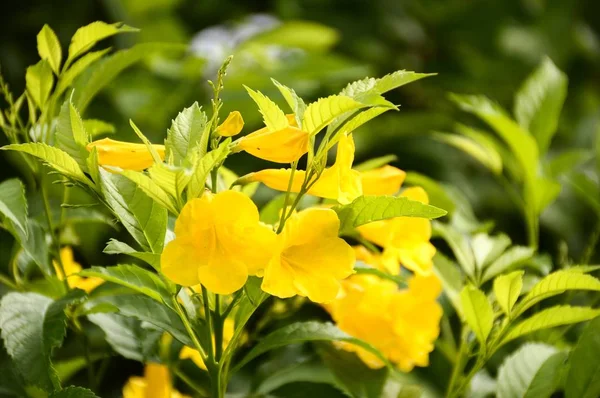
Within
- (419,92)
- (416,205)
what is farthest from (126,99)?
(416,205)

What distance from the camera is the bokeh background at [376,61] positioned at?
1496 millimetres

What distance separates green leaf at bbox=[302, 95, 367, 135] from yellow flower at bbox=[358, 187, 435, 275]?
0.64 feet

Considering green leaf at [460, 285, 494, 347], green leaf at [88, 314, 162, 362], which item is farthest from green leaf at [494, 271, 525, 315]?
green leaf at [88, 314, 162, 362]

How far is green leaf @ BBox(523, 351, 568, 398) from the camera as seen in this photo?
67cm

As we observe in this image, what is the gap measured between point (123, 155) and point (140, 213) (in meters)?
0.05

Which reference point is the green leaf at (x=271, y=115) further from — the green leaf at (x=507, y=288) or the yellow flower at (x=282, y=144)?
the green leaf at (x=507, y=288)

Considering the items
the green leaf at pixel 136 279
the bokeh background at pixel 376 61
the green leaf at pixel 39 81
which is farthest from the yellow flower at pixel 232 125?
the bokeh background at pixel 376 61

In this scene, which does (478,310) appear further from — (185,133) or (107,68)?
(107,68)

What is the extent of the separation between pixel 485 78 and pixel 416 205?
4.90 feet

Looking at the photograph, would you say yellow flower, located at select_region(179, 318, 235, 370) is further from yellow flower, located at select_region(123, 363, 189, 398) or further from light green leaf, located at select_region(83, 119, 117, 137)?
light green leaf, located at select_region(83, 119, 117, 137)

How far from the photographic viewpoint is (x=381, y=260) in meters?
0.72

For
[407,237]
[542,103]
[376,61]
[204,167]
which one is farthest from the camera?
[376,61]

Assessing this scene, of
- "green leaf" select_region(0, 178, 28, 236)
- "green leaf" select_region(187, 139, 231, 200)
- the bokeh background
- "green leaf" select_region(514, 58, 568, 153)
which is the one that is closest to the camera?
"green leaf" select_region(187, 139, 231, 200)

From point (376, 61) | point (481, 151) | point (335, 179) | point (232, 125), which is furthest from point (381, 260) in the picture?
point (376, 61)
